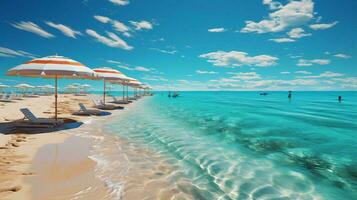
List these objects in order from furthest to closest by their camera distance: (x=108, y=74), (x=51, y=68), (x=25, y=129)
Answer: (x=108, y=74), (x=25, y=129), (x=51, y=68)

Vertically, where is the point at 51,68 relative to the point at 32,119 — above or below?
above

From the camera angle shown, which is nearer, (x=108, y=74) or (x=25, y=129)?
(x=25, y=129)

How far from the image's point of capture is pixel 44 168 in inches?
172

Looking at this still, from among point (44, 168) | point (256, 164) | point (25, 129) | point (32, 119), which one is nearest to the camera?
point (44, 168)

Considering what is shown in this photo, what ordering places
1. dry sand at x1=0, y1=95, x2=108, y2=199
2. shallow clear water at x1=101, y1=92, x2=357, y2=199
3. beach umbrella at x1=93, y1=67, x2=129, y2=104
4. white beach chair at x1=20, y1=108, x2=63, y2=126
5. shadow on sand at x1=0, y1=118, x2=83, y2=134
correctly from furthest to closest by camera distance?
beach umbrella at x1=93, y1=67, x2=129, y2=104
white beach chair at x1=20, y1=108, x2=63, y2=126
shadow on sand at x1=0, y1=118, x2=83, y2=134
shallow clear water at x1=101, y1=92, x2=357, y2=199
dry sand at x1=0, y1=95, x2=108, y2=199

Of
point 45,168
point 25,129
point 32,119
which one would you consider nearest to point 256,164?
point 45,168

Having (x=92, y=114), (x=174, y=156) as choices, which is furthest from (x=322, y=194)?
(x=92, y=114)

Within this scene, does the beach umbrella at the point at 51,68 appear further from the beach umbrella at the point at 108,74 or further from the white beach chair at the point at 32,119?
the beach umbrella at the point at 108,74

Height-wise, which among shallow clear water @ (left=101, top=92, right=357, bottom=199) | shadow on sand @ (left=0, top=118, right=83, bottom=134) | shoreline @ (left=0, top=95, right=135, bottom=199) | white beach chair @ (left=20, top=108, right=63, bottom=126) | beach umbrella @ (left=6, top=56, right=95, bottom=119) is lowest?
shallow clear water @ (left=101, top=92, right=357, bottom=199)

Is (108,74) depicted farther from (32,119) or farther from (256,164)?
(256,164)

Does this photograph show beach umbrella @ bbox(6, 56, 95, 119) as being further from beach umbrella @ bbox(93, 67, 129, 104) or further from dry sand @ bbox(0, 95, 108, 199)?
beach umbrella @ bbox(93, 67, 129, 104)

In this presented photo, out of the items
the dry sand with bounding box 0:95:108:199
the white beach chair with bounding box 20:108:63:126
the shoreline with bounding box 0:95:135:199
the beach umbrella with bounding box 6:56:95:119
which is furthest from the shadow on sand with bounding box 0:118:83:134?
the beach umbrella with bounding box 6:56:95:119

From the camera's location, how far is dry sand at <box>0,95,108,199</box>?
134 inches

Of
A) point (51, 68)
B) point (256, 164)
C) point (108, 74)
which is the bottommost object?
point (256, 164)
